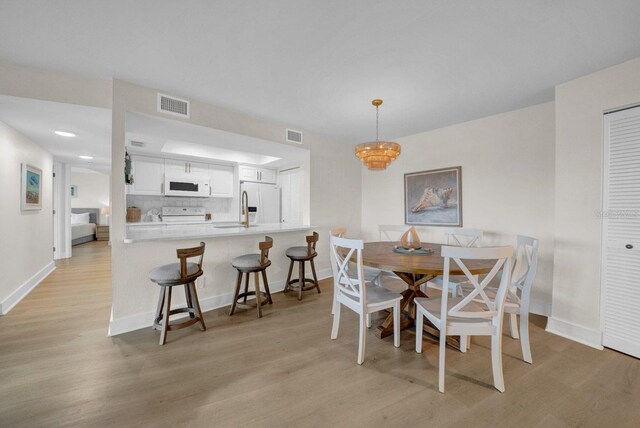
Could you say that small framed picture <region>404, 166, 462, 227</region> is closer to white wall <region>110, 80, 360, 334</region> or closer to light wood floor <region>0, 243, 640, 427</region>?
white wall <region>110, 80, 360, 334</region>

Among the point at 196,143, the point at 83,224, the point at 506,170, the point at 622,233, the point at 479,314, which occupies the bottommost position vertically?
the point at 479,314

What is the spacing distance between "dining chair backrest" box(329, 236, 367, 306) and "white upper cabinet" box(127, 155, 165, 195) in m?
4.05

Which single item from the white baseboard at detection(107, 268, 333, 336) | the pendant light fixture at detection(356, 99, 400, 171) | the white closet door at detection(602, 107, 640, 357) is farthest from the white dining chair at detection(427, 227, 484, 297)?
the white baseboard at detection(107, 268, 333, 336)

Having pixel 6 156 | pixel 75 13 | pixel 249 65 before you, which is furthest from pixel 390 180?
pixel 6 156

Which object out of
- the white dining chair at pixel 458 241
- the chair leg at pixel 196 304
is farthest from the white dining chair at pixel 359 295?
the chair leg at pixel 196 304

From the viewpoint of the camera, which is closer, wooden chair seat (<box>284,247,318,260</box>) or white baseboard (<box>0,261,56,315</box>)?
white baseboard (<box>0,261,56,315</box>)

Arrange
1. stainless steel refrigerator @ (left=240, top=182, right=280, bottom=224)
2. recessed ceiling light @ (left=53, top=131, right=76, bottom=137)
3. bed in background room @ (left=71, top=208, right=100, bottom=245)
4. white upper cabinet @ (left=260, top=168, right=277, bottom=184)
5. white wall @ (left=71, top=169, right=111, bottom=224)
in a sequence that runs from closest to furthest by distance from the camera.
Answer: recessed ceiling light @ (left=53, top=131, right=76, bottom=137) → stainless steel refrigerator @ (left=240, top=182, right=280, bottom=224) → white upper cabinet @ (left=260, top=168, right=277, bottom=184) → bed in background room @ (left=71, top=208, right=100, bottom=245) → white wall @ (left=71, top=169, right=111, bottom=224)

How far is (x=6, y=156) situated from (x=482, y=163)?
239 inches

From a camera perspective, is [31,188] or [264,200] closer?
[31,188]

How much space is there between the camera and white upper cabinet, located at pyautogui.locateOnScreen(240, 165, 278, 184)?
542 centimetres

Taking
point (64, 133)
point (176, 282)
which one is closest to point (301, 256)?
point (176, 282)

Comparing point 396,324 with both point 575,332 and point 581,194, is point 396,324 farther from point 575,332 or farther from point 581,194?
point 581,194

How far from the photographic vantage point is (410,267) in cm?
187

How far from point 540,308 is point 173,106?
4835 mm
